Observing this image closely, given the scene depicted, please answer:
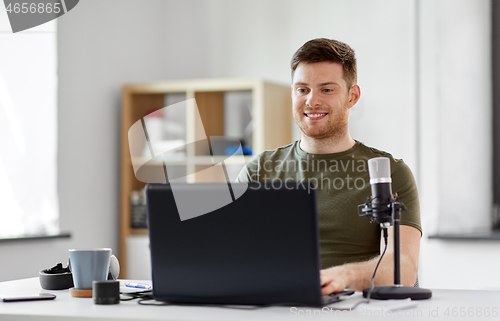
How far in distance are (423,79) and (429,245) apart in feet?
3.14

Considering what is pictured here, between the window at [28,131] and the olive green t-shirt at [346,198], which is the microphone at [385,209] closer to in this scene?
the olive green t-shirt at [346,198]

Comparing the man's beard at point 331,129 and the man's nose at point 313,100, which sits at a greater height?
the man's nose at point 313,100

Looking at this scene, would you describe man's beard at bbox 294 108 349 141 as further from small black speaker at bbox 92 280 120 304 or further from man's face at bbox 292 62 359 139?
small black speaker at bbox 92 280 120 304

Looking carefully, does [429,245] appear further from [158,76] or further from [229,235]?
[229,235]

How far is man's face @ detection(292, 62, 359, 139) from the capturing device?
2.05 metres

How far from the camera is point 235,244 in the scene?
4.14ft

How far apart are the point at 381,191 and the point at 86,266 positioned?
73 cm

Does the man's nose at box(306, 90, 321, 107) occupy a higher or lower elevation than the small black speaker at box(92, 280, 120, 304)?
higher

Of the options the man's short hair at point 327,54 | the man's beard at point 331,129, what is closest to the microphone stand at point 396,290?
the man's beard at point 331,129

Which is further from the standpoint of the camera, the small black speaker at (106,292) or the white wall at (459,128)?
the white wall at (459,128)

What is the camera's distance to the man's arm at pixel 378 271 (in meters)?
1.41

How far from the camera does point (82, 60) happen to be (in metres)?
3.70

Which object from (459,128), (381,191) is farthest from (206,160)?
(381,191)

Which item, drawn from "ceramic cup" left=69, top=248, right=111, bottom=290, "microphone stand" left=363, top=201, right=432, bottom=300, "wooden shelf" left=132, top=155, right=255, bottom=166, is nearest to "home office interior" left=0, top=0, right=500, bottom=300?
"wooden shelf" left=132, top=155, right=255, bottom=166
